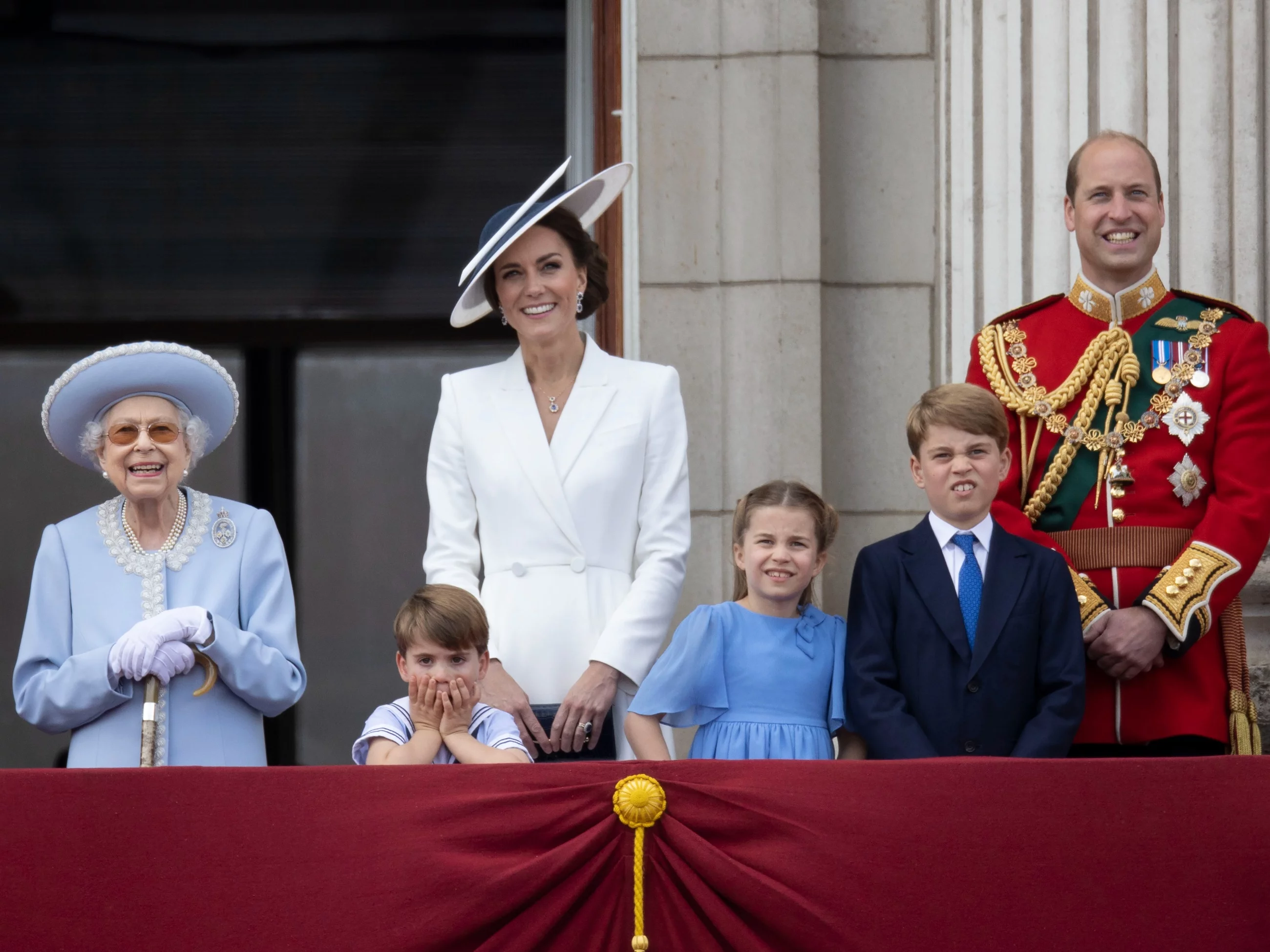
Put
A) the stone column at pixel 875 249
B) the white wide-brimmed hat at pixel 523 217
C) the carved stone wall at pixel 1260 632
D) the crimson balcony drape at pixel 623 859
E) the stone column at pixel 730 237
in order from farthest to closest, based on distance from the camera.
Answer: the stone column at pixel 875 249 → the stone column at pixel 730 237 → the carved stone wall at pixel 1260 632 → the white wide-brimmed hat at pixel 523 217 → the crimson balcony drape at pixel 623 859

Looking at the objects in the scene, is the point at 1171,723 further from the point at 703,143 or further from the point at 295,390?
the point at 295,390

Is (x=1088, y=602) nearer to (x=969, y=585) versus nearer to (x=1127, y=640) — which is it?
(x=1127, y=640)

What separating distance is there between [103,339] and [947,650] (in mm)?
4067

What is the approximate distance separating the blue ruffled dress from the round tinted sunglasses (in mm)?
1091

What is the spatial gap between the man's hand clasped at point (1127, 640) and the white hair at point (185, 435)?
6.03ft

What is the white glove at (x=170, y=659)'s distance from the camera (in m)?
3.33

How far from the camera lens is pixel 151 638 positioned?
3312mm

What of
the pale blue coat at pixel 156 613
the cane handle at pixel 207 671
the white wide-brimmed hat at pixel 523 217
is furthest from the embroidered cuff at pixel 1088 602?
the cane handle at pixel 207 671

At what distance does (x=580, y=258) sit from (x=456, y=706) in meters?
1.14

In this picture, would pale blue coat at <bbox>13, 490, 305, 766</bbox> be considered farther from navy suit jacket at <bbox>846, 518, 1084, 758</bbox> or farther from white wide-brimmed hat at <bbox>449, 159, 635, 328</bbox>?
navy suit jacket at <bbox>846, 518, 1084, 758</bbox>

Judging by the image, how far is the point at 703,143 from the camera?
533 cm

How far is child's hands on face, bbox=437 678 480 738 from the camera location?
130 inches

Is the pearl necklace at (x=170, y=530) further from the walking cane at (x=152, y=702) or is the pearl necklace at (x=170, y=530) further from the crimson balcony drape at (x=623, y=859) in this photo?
the crimson balcony drape at (x=623, y=859)

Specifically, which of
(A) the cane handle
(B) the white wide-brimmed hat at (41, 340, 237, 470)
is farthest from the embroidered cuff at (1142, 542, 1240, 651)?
(B) the white wide-brimmed hat at (41, 340, 237, 470)
